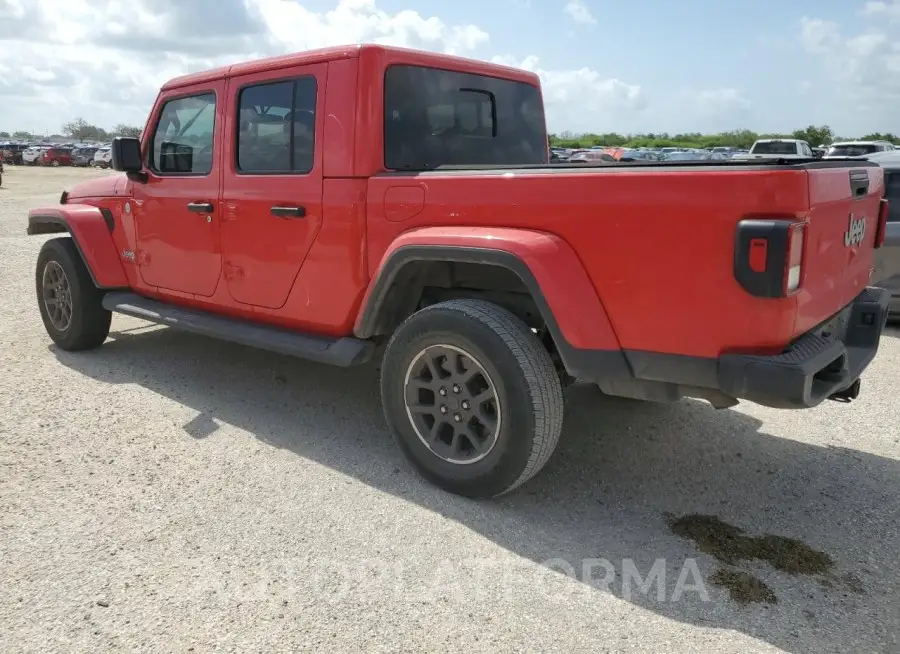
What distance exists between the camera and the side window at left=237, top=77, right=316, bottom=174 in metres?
3.84

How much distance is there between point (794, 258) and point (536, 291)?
945 mm

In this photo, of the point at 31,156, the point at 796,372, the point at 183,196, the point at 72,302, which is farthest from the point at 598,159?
the point at 31,156

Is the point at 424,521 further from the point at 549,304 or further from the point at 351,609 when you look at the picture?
the point at 549,304

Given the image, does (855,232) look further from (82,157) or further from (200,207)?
(82,157)

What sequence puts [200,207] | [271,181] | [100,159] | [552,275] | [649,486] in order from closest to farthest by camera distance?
[552,275]
[649,486]
[271,181]
[200,207]
[100,159]

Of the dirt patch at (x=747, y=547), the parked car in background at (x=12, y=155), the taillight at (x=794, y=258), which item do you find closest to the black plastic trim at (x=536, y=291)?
the taillight at (x=794, y=258)

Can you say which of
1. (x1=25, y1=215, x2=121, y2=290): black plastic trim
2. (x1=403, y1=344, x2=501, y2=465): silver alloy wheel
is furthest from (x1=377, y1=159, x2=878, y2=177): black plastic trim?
(x1=25, y1=215, x2=121, y2=290): black plastic trim

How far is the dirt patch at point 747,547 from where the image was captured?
2869mm

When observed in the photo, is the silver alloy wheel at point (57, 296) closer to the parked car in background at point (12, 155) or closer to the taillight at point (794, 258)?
the taillight at point (794, 258)

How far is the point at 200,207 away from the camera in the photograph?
441 centimetres

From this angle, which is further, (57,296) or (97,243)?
(57,296)

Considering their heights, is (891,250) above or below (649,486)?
above

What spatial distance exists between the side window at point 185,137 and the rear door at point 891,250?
209 inches

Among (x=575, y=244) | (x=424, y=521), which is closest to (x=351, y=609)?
(x=424, y=521)
